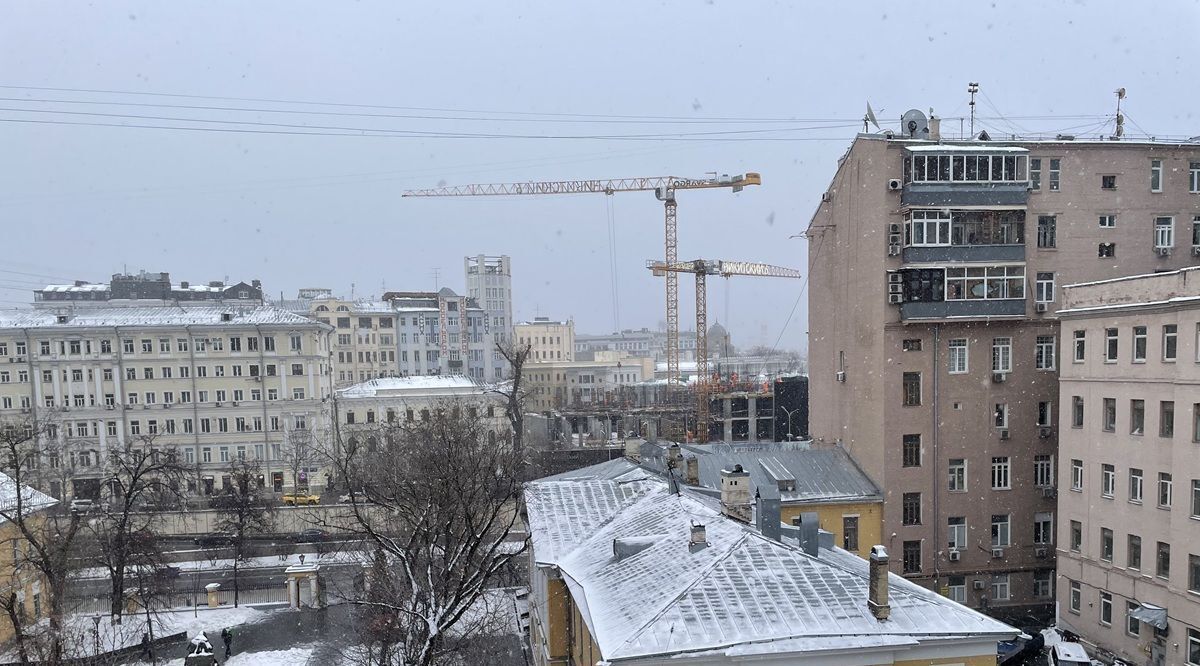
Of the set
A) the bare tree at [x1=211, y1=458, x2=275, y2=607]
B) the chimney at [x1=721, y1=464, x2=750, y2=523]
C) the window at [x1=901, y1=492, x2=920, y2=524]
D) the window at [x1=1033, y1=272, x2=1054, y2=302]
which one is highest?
the window at [x1=1033, y1=272, x2=1054, y2=302]

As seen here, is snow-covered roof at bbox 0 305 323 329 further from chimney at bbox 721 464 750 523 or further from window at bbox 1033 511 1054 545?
window at bbox 1033 511 1054 545

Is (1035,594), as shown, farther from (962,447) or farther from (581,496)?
(581,496)

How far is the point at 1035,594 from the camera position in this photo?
2445 cm

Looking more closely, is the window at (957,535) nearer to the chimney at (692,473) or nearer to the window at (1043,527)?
the window at (1043,527)

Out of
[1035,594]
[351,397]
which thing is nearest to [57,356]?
[351,397]

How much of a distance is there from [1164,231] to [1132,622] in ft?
40.7

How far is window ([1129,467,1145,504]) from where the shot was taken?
60.6 feet

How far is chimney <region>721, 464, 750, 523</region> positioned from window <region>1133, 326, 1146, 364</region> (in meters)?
11.0

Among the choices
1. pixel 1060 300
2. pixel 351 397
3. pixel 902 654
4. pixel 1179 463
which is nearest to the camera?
pixel 902 654

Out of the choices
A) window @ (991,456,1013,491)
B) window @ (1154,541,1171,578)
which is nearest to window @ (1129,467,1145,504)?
window @ (1154,541,1171,578)

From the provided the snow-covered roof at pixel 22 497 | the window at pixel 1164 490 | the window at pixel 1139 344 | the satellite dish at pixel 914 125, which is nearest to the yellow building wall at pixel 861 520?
the window at pixel 1164 490

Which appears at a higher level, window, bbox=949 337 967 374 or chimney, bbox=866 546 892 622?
window, bbox=949 337 967 374

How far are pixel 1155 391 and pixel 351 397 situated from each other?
44.9 m

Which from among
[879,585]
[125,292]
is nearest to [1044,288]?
[879,585]
